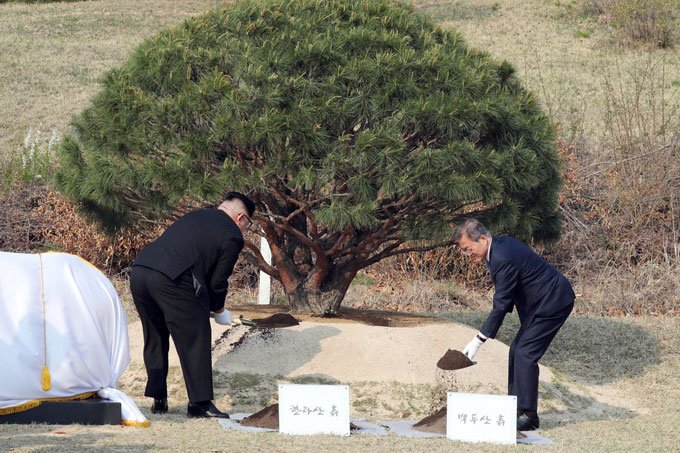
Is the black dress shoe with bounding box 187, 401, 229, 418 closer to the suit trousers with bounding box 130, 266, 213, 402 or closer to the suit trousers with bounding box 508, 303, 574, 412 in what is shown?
the suit trousers with bounding box 130, 266, 213, 402

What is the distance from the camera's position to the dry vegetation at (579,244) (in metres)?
6.77

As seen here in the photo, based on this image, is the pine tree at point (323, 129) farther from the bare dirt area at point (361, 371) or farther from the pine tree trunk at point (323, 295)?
the bare dirt area at point (361, 371)

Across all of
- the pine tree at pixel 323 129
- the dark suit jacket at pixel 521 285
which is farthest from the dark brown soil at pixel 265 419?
the pine tree at pixel 323 129

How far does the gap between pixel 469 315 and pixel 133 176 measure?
189 inches

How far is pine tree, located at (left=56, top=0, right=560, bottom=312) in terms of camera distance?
7793 mm

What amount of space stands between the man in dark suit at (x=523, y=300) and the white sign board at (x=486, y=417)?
0.47 m

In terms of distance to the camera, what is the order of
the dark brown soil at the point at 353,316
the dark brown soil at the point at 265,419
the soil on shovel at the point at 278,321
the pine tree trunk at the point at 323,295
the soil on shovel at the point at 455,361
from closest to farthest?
the dark brown soil at the point at 265,419, the soil on shovel at the point at 455,361, the soil on shovel at the point at 278,321, the dark brown soil at the point at 353,316, the pine tree trunk at the point at 323,295

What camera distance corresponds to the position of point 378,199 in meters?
8.02

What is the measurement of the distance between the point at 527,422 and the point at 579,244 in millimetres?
7614

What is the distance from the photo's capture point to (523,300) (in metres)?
7.25

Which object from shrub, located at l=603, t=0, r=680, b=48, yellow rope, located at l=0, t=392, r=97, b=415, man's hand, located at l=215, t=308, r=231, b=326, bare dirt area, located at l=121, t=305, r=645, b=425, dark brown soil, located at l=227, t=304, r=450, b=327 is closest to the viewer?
yellow rope, located at l=0, t=392, r=97, b=415

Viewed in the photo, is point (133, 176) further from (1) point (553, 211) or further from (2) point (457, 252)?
(2) point (457, 252)

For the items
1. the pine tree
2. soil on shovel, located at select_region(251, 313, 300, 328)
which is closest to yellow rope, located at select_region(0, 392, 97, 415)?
the pine tree

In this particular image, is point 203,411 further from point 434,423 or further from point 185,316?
point 434,423
